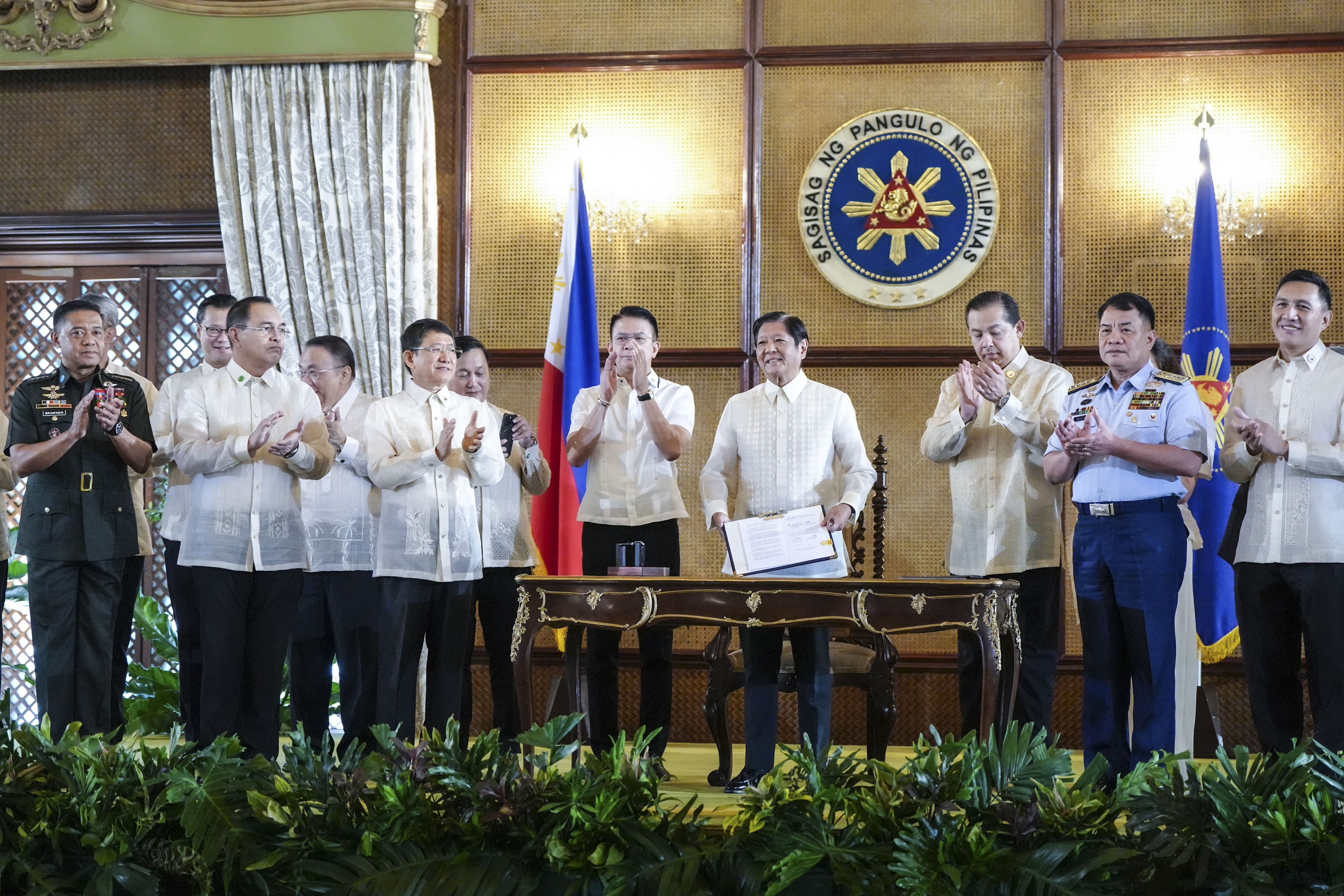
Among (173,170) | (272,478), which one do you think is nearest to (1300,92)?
(272,478)

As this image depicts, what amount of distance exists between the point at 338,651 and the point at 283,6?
311 centimetres

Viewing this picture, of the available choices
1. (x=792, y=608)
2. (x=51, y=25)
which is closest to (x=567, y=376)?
(x=792, y=608)

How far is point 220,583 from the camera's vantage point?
402 centimetres

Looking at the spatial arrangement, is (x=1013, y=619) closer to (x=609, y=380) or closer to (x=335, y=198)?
(x=609, y=380)

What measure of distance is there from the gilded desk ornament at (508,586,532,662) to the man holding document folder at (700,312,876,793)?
2.00ft

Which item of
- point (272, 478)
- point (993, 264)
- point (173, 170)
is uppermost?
point (173, 170)

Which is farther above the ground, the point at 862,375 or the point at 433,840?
the point at 862,375

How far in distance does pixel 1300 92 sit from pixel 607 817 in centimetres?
445

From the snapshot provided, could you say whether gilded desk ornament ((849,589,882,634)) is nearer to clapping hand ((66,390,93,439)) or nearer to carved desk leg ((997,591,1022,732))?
carved desk leg ((997,591,1022,732))

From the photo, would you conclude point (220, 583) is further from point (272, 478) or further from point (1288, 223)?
point (1288, 223)

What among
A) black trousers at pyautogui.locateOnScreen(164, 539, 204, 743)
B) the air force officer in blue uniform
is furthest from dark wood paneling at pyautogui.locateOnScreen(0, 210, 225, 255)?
the air force officer in blue uniform

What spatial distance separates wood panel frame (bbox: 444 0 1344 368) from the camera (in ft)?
18.2

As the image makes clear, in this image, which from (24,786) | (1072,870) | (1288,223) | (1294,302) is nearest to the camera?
(1072,870)

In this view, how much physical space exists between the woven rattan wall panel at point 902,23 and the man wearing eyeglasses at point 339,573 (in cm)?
246
